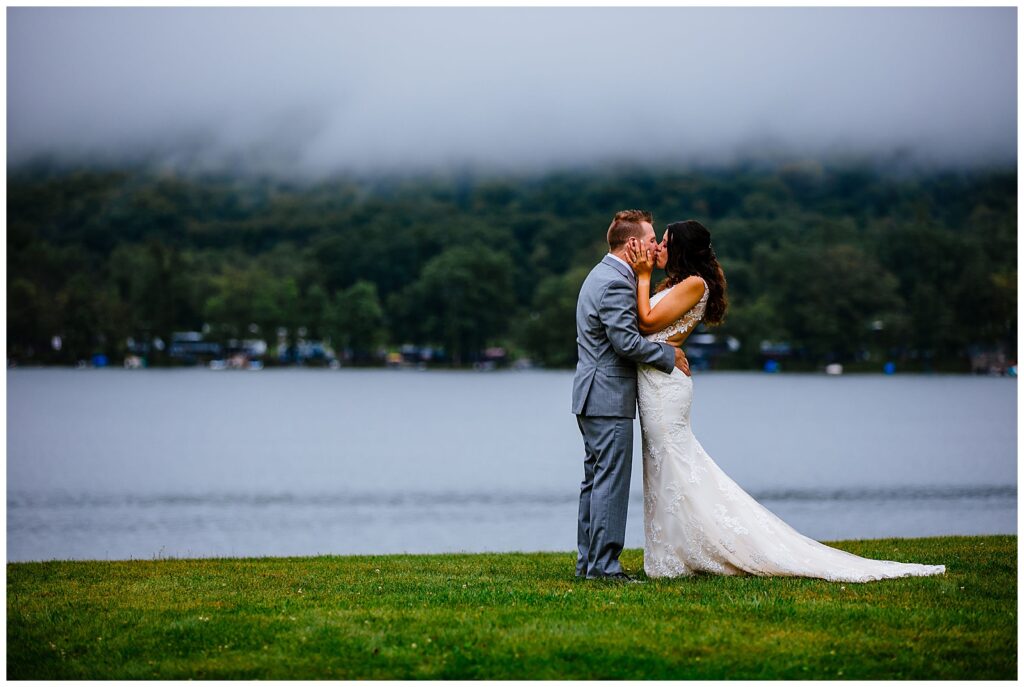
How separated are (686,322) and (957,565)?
3.55 m

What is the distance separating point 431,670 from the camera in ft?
23.7

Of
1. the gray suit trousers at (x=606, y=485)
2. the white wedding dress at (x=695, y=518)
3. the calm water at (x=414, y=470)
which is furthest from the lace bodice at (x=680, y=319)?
the calm water at (x=414, y=470)

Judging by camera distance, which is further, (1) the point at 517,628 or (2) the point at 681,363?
(2) the point at 681,363

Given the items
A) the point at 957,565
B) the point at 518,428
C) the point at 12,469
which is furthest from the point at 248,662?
the point at 518,428

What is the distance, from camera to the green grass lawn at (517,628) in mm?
7285

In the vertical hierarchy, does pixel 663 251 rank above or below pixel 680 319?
above

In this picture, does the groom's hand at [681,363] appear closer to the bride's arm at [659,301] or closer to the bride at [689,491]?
the bride at [689,491]

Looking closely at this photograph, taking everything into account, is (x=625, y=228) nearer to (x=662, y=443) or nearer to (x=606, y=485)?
(x=662, y=443)

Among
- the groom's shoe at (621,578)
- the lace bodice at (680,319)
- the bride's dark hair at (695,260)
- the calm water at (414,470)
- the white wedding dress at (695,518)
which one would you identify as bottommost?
the calm water at (414,470)

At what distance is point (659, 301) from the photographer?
10102 millimetres

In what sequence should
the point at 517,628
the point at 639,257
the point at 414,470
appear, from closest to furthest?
the point at 517,628 → the point at 639,257 → the point at 414,470

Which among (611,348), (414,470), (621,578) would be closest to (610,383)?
(611,348)

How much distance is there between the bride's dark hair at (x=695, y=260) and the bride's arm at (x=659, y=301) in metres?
0.13

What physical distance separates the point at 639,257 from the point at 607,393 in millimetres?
1212
